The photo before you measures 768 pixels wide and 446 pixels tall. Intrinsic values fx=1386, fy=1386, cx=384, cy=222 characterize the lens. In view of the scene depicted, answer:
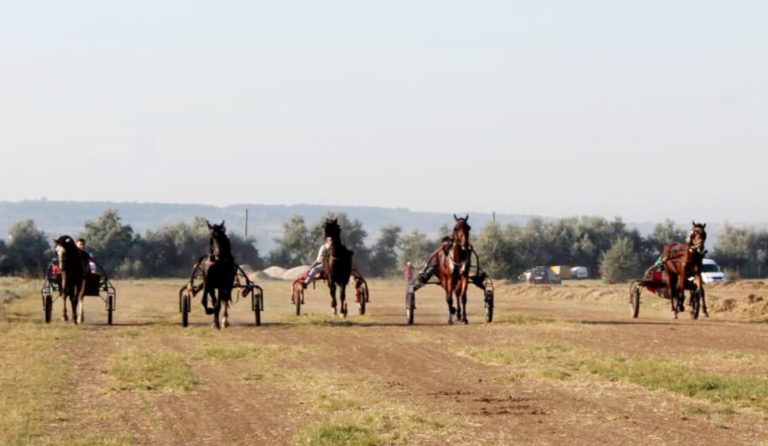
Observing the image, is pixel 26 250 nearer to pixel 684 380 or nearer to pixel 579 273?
pixel 579 273

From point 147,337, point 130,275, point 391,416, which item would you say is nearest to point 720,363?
point 391,416

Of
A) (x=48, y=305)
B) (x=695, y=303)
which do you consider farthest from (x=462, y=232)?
(x=48, y=305)

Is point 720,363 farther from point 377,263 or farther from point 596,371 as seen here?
point 377,263

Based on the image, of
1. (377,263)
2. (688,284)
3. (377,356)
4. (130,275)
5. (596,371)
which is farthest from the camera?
A: (377,263)

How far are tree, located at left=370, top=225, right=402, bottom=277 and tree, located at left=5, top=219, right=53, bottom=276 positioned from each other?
2591 centimetres

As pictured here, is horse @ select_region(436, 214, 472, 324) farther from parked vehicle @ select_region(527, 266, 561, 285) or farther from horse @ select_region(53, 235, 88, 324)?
parked vehicle @ select_region(527, 266, 561, 285)

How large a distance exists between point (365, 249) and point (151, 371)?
3547 inches

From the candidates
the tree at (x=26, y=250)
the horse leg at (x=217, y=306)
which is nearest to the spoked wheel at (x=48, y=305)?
the horse leg at (x=217, y=306)

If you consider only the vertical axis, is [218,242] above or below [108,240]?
below

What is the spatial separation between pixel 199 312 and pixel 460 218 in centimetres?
1156

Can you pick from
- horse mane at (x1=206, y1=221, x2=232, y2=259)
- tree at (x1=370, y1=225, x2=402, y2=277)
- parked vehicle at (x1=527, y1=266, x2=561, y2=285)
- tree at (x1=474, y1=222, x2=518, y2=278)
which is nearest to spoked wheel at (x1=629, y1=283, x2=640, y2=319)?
horse mane at (x1=206, y1=221, x2=232, y2=259)

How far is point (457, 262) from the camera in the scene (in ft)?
95.9

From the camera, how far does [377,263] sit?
356 feet

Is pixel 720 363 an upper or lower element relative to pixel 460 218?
lower
